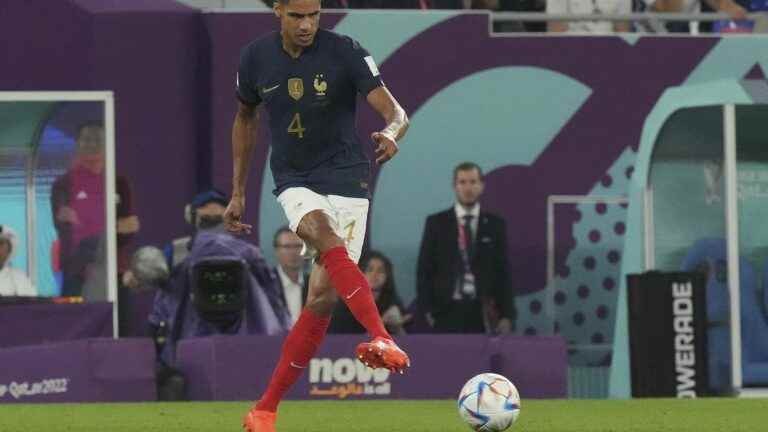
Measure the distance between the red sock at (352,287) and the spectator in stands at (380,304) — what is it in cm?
667

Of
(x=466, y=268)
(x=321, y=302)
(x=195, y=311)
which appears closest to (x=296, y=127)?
(x=321, y=302)

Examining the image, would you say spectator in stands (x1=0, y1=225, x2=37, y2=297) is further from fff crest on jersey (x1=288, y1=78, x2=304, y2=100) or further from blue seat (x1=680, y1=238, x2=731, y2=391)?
fff crest on jersey (x1=288, y1=78, x2=304, y2=100)

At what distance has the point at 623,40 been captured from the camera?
18922mm

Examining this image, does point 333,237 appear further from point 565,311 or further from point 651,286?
point 565,311

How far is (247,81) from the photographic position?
33.0ft

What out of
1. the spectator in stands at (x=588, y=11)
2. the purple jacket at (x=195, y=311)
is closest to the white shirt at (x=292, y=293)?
the purple jacket at (x=195, y=311)

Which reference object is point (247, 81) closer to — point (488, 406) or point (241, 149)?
point (241, 149)

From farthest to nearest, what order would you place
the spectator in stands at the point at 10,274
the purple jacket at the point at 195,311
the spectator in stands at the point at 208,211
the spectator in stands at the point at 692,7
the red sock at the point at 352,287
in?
the spectator in stands at the point at 692,7
the spectator in stands at the point at 10,274
the spectator in stands at the point at 208,211
the purple jacket at the point at 195,311
the red sock at the point at 352,287

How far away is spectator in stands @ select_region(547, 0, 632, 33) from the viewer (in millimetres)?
18672

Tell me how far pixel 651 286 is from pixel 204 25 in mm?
5062

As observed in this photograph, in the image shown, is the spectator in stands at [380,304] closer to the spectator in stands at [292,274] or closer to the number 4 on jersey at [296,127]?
the spectator in stands at [292,274]

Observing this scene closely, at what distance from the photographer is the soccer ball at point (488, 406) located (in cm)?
937

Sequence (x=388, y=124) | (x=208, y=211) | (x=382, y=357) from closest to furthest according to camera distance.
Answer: (x=382, y=357), (x=388, y=124), (x=208, y=211)

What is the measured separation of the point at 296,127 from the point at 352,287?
923 mm
